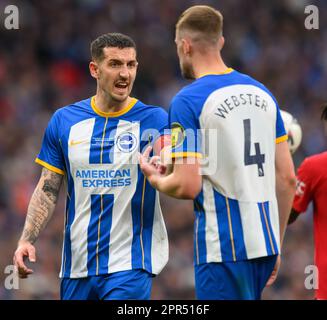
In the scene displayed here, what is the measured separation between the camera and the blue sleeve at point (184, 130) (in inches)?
216

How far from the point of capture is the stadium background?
12.9m

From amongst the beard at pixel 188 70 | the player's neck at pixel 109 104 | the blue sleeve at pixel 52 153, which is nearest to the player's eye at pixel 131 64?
the player's neck at pixel 109 104

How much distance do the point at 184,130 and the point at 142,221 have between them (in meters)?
1.33

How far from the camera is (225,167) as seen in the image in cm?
554

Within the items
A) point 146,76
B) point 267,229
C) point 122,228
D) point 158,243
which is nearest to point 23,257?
point 122,228

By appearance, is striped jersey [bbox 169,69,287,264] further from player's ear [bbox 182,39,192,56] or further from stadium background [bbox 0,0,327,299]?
stadium background [bbox 0,0,327,299]

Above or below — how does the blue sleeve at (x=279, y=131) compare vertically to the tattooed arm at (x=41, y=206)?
above

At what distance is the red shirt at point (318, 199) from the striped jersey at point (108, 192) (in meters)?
1.08

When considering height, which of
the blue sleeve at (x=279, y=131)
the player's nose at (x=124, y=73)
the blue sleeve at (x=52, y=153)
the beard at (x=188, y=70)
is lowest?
the blue sleeve at (x=279, y=131)

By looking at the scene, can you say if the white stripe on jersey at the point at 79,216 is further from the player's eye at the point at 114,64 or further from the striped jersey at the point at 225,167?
the striped jersey at the point at 225,167

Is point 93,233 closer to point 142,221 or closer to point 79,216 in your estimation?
point 79,216

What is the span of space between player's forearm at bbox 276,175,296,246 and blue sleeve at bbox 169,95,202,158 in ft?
2.02
